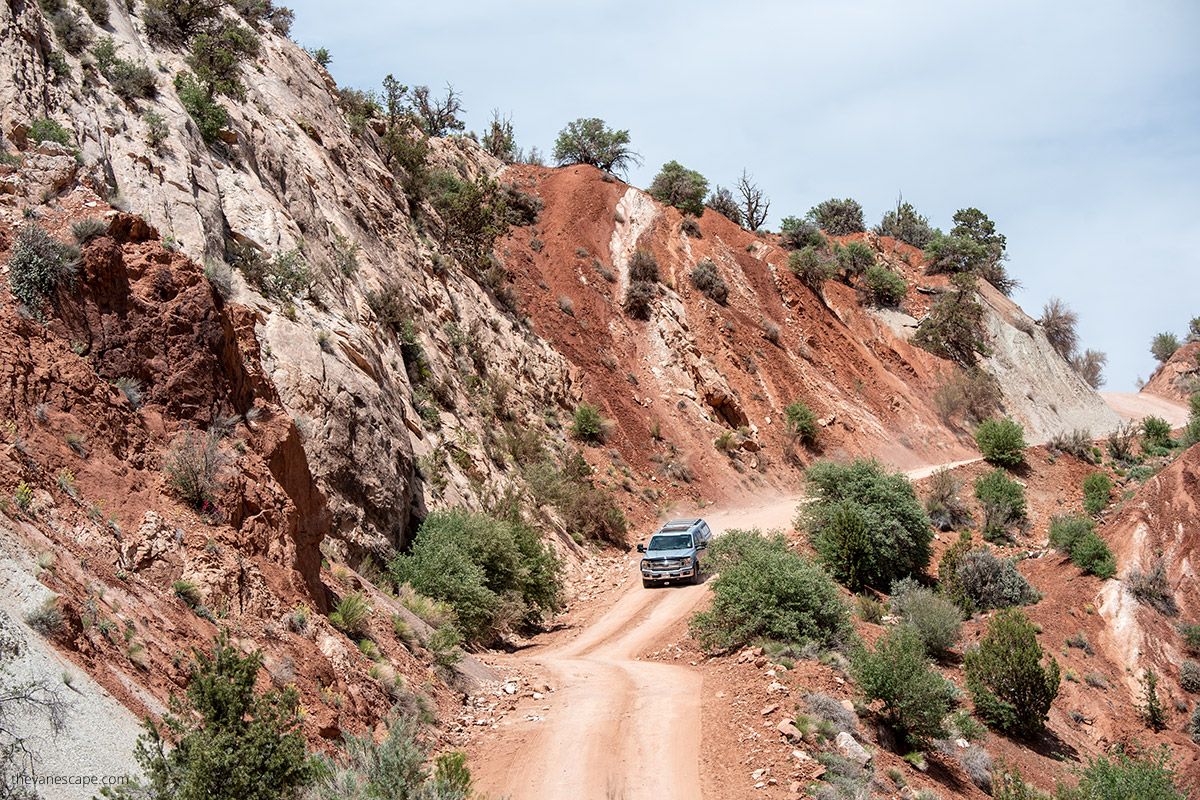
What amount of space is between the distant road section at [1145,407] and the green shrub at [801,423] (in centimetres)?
3083

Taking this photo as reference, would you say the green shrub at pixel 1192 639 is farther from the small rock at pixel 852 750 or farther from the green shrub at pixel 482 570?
the green shrub at pixel 482 570

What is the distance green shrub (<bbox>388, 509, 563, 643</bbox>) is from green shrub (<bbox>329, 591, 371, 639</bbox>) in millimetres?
3671

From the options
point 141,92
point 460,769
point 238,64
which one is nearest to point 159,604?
point 460,769

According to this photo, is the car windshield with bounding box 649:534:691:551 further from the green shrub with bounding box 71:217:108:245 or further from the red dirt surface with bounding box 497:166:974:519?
the green shrub with bounding box 71:217:108:245

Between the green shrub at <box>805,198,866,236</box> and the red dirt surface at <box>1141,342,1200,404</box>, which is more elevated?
the green shrub at <box>805,198,866,236</box>

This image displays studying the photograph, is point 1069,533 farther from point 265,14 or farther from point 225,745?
point 265,14

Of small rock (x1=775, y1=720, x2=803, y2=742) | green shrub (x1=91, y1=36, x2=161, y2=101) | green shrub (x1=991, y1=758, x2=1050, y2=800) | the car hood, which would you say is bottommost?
green shrub (x1=991, y1=758, x2=1050, y2=800)

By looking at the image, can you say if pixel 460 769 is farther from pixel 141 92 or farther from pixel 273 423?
pixel 141 92

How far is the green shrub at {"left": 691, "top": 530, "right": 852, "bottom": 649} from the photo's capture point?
1368 cm

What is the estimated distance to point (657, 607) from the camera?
1922cm

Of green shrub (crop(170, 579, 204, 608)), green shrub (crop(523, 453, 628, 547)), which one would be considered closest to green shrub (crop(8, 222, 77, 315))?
green shrub (crop(170, 579, 204, 608))

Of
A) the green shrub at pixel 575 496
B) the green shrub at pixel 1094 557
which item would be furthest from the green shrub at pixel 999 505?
the green shrub at pixel 575 496

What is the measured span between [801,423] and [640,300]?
9714mm

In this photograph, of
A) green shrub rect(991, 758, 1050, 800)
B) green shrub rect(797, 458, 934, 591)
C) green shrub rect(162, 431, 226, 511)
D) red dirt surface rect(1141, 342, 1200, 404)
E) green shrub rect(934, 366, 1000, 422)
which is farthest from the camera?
red dirt surface rect(1141, 342, 1200, 404)
